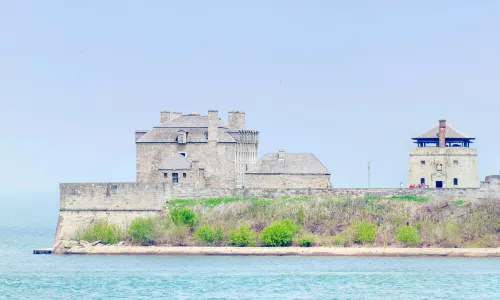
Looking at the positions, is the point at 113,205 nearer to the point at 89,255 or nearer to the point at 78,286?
the point at 89,255

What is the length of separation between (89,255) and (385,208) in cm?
1512

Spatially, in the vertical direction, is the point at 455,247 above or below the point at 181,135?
below

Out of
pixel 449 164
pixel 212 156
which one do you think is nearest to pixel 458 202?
pixel 449 164

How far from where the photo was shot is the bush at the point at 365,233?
65375mm

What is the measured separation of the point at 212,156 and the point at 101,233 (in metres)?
9.85

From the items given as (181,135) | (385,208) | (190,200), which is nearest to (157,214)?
(190,200)

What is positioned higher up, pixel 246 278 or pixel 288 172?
pixel 288 172

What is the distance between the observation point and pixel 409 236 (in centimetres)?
6481

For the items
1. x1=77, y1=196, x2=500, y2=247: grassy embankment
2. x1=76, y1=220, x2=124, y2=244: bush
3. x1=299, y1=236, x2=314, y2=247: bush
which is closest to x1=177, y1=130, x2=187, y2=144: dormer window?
x1=77, y1=196, x2=500, y2=247: grassy embankment

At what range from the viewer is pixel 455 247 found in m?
64.7

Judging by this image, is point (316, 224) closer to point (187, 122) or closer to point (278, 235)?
Result: point (278, 235)

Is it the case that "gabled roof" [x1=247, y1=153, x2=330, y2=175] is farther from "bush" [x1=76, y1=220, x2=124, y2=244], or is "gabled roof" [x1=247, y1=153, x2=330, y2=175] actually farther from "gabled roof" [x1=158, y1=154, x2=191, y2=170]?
"bush" [x1=76, y1=220, x2=124, y2=244]

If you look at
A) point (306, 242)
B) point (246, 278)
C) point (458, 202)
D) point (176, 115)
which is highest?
A: point (176, 115)

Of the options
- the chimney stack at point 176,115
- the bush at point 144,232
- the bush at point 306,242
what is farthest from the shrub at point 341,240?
the chimney stack at point 176,115
